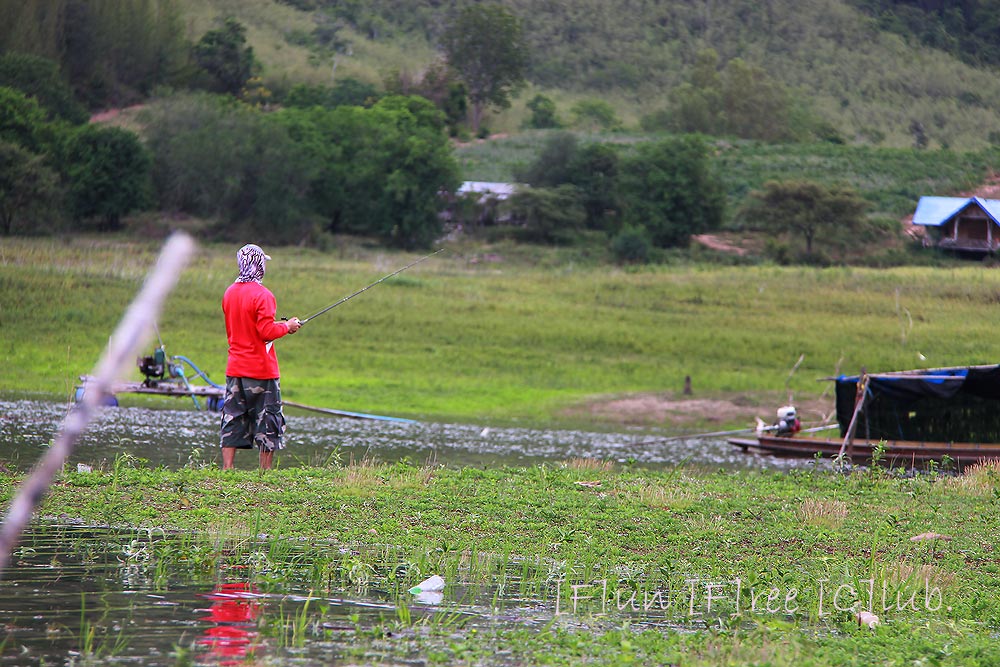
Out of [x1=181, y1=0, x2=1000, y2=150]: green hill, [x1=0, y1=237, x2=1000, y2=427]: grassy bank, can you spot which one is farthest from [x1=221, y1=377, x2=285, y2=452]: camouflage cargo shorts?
[x1=181, y1=0, x2=1000, y2=150]: green hill

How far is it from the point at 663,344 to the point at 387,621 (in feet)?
94.5

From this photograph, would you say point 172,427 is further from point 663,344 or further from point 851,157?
point 851,157

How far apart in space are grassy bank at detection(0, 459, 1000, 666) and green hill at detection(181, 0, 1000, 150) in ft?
339

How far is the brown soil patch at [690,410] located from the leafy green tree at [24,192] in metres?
27.9

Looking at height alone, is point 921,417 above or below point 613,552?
below

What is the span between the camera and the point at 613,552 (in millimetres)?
9680

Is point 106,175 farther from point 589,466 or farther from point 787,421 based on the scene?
point 589,466

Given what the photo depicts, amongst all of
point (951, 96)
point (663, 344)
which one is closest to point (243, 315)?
point (663, 344)

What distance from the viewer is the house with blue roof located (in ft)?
201

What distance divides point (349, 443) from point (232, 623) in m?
13.3

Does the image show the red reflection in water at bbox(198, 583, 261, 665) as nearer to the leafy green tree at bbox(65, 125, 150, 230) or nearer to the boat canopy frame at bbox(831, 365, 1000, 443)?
the boat canopy frame at bbox(831, 365, 1000, 443)

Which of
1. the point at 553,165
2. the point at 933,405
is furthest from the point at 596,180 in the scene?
the point at 933,405

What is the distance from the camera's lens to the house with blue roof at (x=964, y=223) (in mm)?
61388

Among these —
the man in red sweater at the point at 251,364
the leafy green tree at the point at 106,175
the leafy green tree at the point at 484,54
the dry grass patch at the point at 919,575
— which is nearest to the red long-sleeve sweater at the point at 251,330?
the man in red sweater at the point at 251,364
